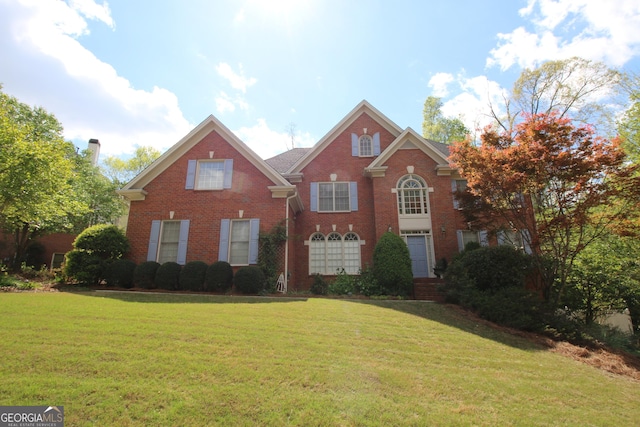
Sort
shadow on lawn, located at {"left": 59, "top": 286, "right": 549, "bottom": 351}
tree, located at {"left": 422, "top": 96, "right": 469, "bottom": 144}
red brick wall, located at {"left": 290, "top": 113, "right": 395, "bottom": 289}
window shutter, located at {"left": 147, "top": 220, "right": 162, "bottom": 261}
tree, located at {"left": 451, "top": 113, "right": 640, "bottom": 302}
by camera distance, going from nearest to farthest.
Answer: shadow on lawn, located at {"left": 59, "top": 286, "right": 549, "bottom": 351}
tree, located at {"left": 451, "top": 113, "right": 640, "bottom": 302}
window shutter, located at {"left": 147, "top": 220, "right": 162, "bottom": 261}
red brick wall, located at {"left": 290, "top": 113, "right": 395, "bottom": 289}
tree, located at {"left": 422, "top": 96, "right": 469, "bottom": 144}

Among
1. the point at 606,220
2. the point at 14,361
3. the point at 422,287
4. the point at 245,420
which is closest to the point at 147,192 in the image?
the point at 14,361

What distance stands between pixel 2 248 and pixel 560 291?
31586 mm

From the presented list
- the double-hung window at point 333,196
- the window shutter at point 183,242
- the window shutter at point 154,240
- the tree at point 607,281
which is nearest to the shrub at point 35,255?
the window shutter at point 154,240

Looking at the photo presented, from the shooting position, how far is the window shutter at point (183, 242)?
13.8 meters

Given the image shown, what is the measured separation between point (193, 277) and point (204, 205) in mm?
3427

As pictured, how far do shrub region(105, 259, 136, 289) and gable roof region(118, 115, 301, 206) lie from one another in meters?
3.34

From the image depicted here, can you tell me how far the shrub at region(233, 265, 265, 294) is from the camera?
12.1 m

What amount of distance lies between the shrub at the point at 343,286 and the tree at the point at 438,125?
718 inches

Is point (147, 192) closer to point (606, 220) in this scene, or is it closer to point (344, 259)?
point (344, 259)

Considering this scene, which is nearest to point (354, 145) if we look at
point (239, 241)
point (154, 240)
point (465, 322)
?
point (239, 241)

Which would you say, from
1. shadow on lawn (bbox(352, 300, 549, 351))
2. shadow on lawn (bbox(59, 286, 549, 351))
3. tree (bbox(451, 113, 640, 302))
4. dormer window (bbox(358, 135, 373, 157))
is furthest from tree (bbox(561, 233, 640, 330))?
dormer window (bbox(358, 135, 373, 157))

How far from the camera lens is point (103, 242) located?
42.7ft

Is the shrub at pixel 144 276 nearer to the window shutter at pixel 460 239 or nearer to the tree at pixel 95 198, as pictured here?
the window shutter at pixel 460 239

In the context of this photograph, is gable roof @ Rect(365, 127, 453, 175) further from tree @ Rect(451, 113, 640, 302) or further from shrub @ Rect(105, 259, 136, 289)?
shrub @ Rect(105, 259, 136, 289)
